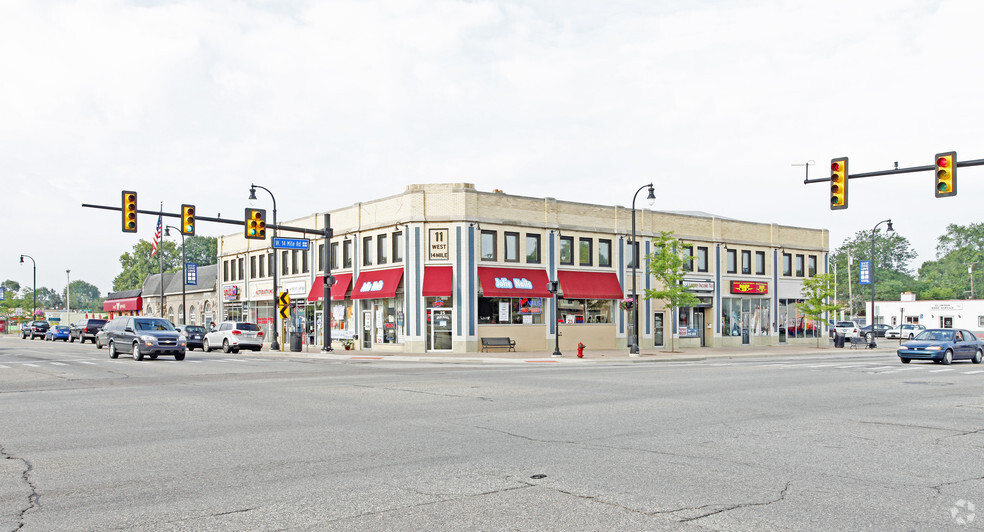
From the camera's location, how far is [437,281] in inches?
1556

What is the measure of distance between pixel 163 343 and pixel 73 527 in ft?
84.9

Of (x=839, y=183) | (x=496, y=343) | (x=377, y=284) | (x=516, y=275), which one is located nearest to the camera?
(x=839, y=183)

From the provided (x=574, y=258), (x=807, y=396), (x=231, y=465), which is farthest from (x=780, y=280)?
(x=231, y=465)

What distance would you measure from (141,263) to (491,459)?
122 meters

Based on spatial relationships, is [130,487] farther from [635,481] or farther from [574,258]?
[574,258]

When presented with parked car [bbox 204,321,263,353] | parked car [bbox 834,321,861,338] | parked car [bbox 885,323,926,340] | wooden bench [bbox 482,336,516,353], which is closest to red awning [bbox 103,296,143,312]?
parked car [bbox 204,321,263,353]

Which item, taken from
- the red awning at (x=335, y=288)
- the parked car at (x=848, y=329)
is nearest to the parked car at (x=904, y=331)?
the parked car at (x=848, y=329)

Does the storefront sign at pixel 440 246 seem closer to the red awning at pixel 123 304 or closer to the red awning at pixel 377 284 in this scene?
the red awning at pixel 377 284

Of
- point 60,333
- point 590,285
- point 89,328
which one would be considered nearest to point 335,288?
point 590,285

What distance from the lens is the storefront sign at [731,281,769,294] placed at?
51375mm

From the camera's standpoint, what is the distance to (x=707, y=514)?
6555 millimetres

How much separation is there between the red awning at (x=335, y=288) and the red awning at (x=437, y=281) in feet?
23.3

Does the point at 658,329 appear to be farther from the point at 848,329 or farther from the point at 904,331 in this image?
the point at 904,331

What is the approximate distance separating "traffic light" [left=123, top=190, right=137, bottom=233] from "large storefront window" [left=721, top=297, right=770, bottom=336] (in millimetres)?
35966
